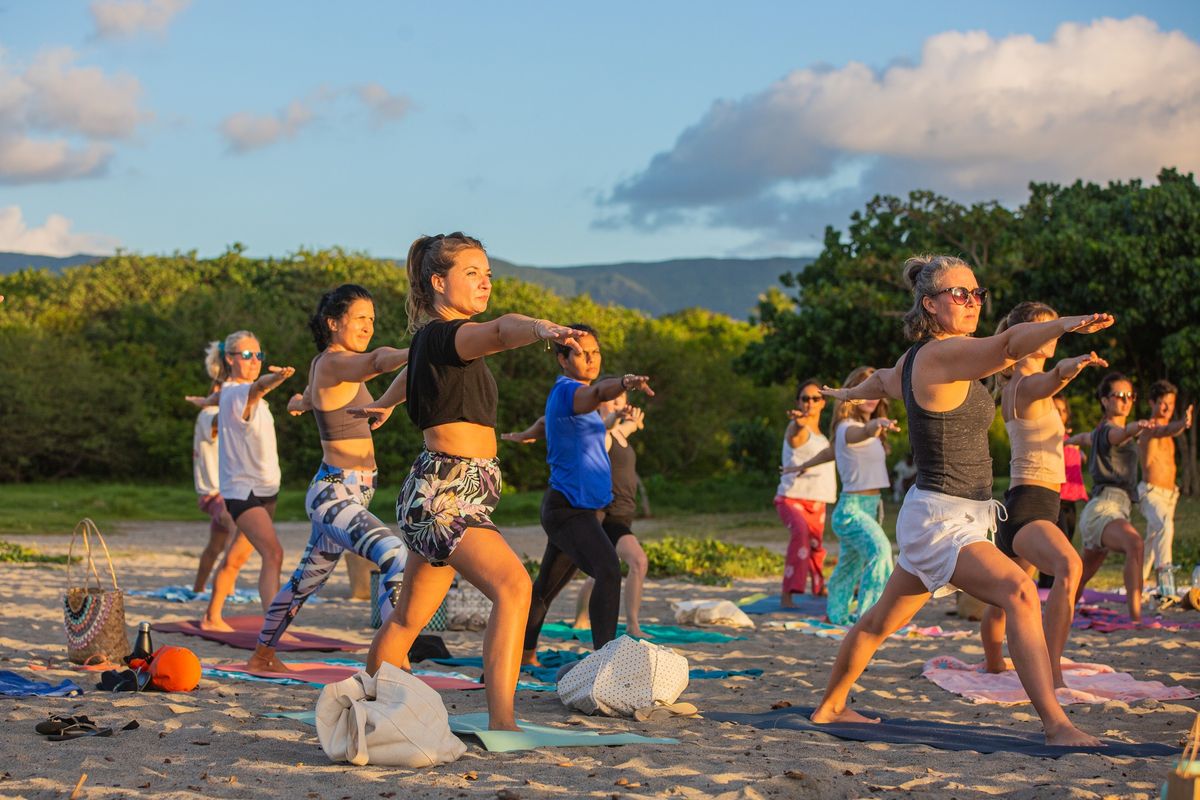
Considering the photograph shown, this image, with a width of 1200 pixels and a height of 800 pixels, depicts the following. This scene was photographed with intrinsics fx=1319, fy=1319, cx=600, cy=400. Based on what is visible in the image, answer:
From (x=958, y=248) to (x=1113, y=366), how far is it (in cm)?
372

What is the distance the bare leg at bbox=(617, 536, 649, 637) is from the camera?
8656 mm

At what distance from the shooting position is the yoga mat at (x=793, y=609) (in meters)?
11.2

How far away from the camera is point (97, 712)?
5.80 m

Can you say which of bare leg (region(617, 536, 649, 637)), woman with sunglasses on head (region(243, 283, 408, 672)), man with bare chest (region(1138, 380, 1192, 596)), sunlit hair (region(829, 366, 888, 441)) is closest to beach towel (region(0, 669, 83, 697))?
woman with sunglasses on head (region(243, 283, 408, 672))

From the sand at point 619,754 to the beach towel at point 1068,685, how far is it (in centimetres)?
12

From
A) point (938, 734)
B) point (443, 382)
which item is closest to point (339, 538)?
point (443, 382)

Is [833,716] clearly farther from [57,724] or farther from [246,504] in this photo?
[246,504]

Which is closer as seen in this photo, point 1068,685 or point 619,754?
point 619,754

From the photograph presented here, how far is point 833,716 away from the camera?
229 inches

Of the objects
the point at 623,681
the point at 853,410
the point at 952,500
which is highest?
the point at 853,410

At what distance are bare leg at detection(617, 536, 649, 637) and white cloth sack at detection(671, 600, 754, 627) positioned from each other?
1.12 m

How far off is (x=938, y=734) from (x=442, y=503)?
2.33 metres

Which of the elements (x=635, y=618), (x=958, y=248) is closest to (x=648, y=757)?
(x=635, y=618)

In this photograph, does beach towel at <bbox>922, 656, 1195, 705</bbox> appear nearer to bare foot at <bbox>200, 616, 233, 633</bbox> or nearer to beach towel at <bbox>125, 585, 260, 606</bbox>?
bare foot at <bbox>200, 616, 233, 633</bbox>
